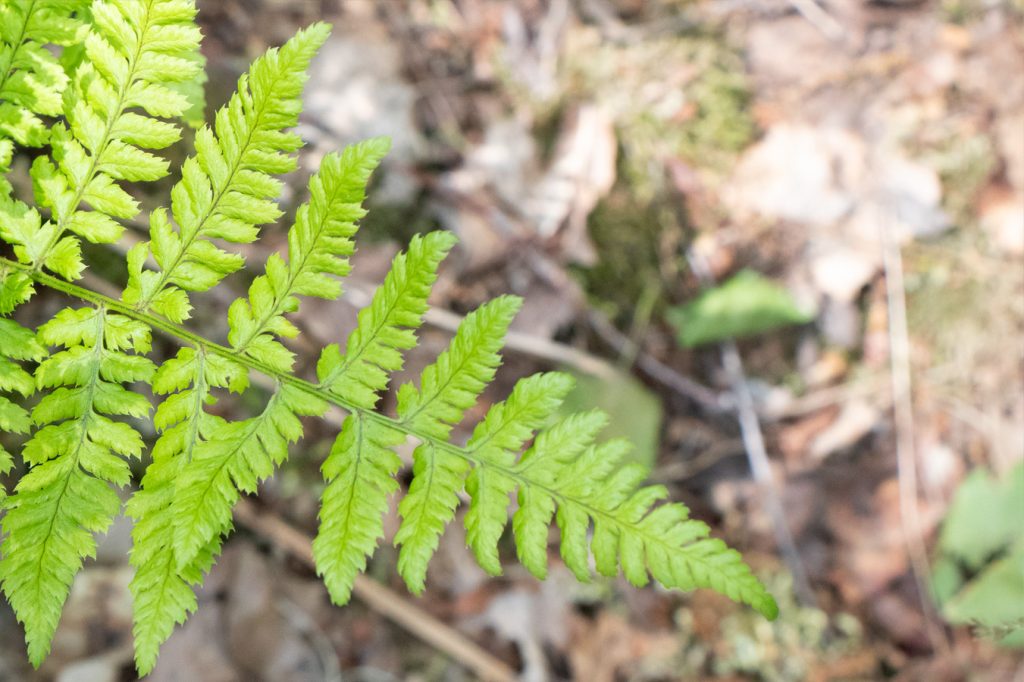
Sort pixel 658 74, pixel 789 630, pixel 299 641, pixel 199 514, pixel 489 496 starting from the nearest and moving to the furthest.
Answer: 1. pixel 199 514
2. pixel 489 496
3. pixel 299 641
4. pixel 789 630
5. pixel 658 74

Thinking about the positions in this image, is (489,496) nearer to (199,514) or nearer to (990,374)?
(199,514)

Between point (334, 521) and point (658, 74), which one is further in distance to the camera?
point (658, 74)

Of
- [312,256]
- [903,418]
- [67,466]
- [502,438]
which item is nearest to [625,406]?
[903,418]

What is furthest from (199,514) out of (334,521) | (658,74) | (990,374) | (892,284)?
(990,374)

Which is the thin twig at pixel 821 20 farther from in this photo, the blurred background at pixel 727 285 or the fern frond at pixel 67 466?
the fern frond at pixel 67 466

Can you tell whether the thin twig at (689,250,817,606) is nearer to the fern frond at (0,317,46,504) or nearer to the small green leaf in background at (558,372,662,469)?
the small green leaf in background at (558,372,662,469)

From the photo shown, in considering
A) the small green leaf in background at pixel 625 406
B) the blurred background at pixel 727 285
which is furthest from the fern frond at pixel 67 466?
the small green leaf in background at pixel 625 406
